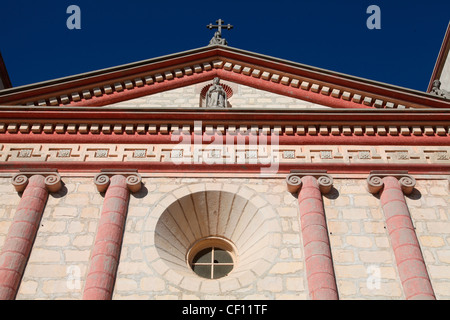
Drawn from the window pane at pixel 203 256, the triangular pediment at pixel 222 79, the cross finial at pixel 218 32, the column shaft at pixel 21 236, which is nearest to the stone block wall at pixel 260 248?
the column shaft at pixel 21 236

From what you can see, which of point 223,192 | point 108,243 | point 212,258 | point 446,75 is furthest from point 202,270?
point 446,75

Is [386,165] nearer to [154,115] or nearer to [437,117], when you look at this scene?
[437,117]

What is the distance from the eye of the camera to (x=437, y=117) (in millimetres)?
13094

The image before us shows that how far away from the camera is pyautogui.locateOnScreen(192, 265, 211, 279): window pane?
37.7 ft

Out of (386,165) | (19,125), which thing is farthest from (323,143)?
(19,125)

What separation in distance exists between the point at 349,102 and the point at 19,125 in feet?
26.4

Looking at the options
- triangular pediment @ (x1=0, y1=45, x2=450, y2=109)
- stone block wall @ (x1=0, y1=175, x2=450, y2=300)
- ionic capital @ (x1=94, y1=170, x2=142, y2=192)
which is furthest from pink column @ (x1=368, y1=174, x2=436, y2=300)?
ionic capital @ (x1=94, y1=170, x2=142, y2=192)

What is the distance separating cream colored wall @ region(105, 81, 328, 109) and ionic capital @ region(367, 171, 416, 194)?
10.0 ft

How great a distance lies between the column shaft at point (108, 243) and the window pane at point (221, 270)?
2040 mm

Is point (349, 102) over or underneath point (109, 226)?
over

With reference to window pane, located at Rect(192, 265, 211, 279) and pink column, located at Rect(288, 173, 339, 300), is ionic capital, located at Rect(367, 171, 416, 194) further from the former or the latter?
window pane, located at Rect(192, 265, 211, 279)

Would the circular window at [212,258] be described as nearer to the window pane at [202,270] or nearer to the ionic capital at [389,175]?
the window pane at [202,270]
